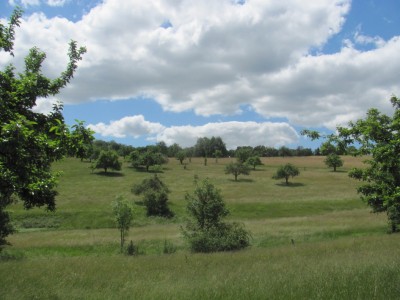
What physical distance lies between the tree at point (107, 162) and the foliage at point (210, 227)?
86.0 m

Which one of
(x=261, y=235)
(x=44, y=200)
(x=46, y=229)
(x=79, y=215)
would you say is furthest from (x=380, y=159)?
(x=79, y=215)

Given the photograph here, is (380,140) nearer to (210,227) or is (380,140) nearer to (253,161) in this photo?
(210,227)

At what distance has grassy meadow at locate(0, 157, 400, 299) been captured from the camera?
26.2 ft

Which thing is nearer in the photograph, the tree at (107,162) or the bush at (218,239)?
the bush at (218,239)

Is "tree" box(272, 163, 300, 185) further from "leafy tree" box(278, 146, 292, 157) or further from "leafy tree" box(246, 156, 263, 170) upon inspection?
"leafy tree" box(278, 146, 292, 157)

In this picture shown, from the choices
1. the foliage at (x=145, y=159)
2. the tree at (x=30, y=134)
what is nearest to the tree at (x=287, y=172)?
the foliage at (x=145, y=159)

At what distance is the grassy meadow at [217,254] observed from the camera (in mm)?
7988

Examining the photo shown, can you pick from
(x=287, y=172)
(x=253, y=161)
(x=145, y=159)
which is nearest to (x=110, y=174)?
(x=145, y=159)

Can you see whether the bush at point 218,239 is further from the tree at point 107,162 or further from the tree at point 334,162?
the tree at point 334,162

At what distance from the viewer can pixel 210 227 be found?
32.0m

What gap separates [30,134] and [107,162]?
11287 centimetres

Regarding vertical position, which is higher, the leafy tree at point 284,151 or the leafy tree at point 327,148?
the leafy tree at point 284,151

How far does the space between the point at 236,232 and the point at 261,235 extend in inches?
403

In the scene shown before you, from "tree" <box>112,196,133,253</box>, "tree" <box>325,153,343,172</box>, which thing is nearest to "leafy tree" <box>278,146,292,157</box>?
"tree" <box>325,153,343,172</box>
